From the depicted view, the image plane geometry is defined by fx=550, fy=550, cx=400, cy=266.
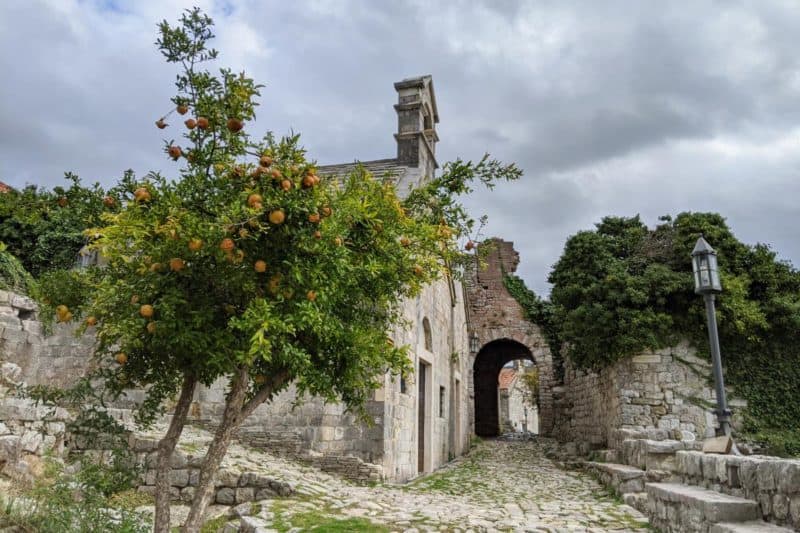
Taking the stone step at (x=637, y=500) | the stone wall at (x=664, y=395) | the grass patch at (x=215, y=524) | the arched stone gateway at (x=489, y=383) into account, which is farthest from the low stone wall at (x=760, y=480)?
the arched stone gateway at (x=489, y=383)

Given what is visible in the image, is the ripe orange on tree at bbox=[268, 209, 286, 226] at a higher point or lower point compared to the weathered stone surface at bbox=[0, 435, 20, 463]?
higher

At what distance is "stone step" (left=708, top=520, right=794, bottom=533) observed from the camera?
3.94 metres

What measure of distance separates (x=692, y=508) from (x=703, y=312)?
832 cm

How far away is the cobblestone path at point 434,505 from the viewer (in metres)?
6.10

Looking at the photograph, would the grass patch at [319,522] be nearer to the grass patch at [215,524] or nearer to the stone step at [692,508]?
the grass patch at [215,524]


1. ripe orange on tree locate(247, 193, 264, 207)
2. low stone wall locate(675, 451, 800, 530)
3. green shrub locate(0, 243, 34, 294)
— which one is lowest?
low stone wall locate(675, 451, 800, 530)

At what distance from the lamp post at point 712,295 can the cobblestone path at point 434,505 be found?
1.73 meters

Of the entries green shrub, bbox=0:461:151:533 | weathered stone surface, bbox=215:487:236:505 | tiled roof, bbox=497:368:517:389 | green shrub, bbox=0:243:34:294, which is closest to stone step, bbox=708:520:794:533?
green shrub, bbox=0:461:151:533

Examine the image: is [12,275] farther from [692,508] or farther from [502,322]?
[502,322]

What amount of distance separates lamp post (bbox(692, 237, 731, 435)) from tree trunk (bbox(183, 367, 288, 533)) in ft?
19.2

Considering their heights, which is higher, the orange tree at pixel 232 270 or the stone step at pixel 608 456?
the orange tree at pixel 232 270

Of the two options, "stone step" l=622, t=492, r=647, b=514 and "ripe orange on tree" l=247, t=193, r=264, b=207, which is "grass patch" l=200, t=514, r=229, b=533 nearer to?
"ripe orange on tree" l=247, t=193, r=264, b=207

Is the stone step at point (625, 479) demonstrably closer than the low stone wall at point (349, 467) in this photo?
Yes

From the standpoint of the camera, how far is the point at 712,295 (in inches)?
295
